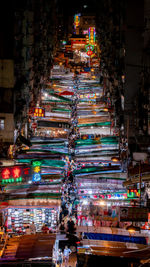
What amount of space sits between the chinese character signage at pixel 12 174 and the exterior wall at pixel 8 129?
564cm

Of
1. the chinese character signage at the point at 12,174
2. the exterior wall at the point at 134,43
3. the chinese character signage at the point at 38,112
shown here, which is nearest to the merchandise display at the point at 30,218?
the chinese character signage at the point at 12,174

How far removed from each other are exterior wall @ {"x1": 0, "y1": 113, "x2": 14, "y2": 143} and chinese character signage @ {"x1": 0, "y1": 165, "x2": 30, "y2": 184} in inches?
222

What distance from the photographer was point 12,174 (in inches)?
555

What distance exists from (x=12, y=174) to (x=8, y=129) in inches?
244

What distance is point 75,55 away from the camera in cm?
5766

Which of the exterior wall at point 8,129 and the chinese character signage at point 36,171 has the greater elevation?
the exterior wall at point 8,129

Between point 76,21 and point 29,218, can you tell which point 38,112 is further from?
point 76,21

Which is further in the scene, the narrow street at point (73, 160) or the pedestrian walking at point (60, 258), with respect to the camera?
the pedestrian walking at point (60, 258)

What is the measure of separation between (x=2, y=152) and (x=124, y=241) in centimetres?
1090

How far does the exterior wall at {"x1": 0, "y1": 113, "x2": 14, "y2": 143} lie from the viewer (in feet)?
63.3

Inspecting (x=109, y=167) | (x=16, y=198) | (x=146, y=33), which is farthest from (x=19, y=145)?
(x=146, y=33)

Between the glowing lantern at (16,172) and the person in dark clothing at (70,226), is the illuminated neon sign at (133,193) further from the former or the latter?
the glowing lantern at (16,172)

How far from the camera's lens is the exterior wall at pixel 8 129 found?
19305 millimetres

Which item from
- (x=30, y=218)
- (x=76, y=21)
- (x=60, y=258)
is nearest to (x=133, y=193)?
(x=60, y=258)
